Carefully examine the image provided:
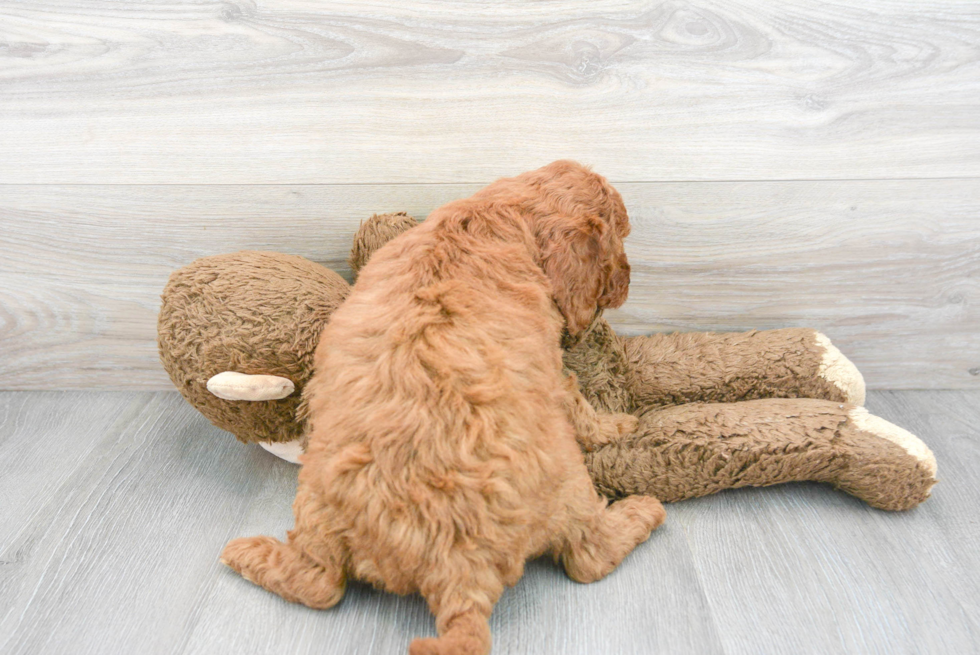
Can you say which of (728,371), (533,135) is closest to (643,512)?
(728,371)

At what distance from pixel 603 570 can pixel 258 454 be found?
31.1 inches

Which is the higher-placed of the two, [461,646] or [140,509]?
[461,646]

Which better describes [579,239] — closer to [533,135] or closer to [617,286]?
[617,286]

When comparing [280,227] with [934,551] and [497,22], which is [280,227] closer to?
[497,22]

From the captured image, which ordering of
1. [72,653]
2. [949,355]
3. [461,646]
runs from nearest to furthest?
[461,646] < [72,653] < [949,355]

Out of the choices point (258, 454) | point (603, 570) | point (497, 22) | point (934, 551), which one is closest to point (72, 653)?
point (258, 454)

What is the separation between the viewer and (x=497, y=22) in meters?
1.33

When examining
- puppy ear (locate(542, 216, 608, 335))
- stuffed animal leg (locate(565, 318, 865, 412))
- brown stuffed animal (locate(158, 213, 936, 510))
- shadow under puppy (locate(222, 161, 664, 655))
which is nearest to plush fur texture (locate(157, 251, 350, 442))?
brown stuffed animal (locate(158, 213, 936, 510))

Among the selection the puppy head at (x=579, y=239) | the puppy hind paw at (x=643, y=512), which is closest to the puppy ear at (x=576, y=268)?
the puppy head at (x=579, y=239)

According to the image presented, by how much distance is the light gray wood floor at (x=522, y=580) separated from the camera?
1033 millimetres

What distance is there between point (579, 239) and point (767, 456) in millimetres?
539

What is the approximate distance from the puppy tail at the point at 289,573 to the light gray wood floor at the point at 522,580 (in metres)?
0.04

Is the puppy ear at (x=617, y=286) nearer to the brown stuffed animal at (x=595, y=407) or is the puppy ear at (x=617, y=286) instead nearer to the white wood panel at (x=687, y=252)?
the brown stuffed animal at (x=595, y=407)

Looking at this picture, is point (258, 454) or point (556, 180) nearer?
point (556, 180)
